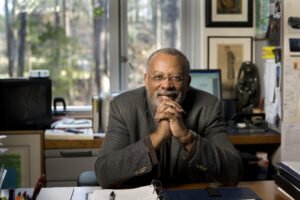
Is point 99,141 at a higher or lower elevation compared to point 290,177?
lower

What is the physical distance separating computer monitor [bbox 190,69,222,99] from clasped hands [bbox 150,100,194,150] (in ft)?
4.76

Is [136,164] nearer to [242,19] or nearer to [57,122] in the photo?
[57,122]

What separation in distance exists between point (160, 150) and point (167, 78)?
306 millimetres

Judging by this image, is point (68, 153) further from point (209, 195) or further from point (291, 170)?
point (291, 170)

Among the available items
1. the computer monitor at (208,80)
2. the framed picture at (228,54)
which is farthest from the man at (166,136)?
the framed picture at (228,54)

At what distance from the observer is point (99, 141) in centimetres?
278

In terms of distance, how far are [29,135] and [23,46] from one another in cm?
89

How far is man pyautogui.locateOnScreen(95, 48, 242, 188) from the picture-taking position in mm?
1566

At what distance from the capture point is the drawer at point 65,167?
2744 mm

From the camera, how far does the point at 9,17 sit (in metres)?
3.25

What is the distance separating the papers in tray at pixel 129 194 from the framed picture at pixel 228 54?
6.72 ft

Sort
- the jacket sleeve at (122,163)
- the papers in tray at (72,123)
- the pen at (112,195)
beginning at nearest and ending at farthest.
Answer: the pen at (112,195)
the jacket sleeve at (122,163)
the papers in tray at (72,123)

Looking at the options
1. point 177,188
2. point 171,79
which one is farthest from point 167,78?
point 177,188

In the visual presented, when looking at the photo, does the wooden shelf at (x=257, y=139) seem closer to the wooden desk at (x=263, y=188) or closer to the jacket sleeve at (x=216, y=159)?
the jacket sleeve at (x=216, y=159)
